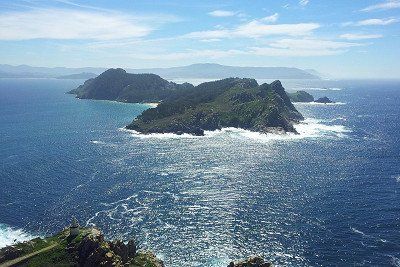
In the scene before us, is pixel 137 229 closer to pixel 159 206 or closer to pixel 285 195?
pixel 159 206

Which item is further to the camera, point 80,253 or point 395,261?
point 395,261

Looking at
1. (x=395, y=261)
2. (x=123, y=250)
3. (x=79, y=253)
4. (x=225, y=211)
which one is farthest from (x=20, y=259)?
(x=395, y=261)

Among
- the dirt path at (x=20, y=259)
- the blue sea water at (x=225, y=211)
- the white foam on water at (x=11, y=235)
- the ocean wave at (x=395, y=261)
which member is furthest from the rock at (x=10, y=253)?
the ocean wave at (x=395, y=261)

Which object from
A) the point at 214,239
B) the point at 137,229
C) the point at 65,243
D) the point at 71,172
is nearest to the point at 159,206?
the point at 137,229

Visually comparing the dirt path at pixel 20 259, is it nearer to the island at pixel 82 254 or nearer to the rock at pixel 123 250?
the island at pixel 82 254

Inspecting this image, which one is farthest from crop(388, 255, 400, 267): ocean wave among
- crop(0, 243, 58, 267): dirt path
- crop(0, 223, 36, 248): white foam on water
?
crop(0, 223, 36, 248): white foam on water

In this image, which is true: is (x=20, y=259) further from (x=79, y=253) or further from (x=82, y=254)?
(x=82, y=254)

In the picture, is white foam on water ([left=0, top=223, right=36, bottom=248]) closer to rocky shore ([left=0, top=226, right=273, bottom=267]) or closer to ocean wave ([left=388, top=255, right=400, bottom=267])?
rocky shore ([left=0, top=226, right=273, bottom=267])
